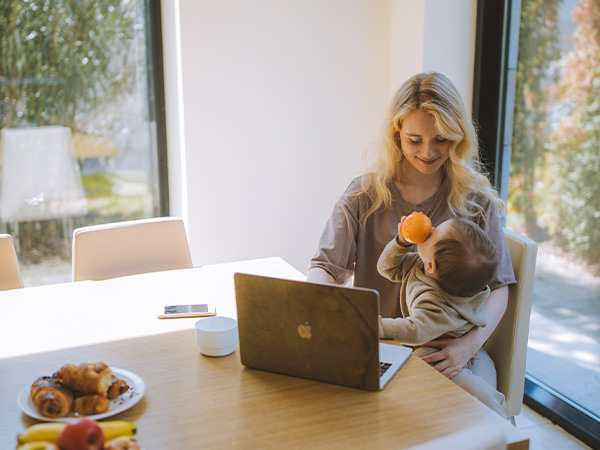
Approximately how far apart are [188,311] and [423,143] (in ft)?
2.72

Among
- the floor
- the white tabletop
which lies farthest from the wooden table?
the floor

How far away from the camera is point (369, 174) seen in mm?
1965

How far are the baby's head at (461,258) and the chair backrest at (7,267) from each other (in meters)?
1.39

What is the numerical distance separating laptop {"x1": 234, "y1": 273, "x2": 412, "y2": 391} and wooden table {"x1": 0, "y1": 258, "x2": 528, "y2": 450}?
3cm

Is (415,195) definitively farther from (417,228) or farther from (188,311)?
(188,311)

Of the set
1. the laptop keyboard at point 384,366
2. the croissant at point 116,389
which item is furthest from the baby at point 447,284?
the croissant at point 116,389

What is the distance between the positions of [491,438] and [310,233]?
100 inches

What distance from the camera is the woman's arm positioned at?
1602mm

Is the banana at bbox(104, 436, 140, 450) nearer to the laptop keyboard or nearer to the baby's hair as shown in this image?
the laptop keyboard

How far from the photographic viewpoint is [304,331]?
1.23 meters

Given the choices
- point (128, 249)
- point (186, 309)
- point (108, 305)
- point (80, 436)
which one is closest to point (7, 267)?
point (128, 249)

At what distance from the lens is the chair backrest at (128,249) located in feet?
7.07

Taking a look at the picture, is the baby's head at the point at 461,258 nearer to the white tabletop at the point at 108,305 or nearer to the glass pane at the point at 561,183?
the white tabletop at the point at 108,305

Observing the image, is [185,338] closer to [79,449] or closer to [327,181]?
[79,449]
